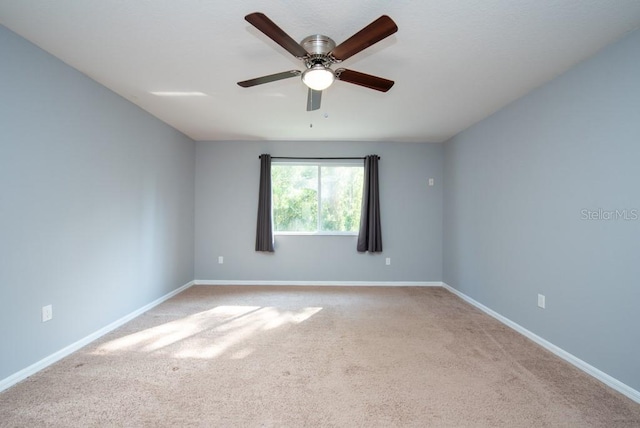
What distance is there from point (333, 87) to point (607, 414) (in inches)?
119

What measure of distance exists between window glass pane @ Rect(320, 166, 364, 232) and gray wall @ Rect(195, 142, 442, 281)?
0.22 m

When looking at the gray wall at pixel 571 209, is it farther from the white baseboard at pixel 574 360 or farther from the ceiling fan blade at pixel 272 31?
the ceiling fan blade at pixel 272 31

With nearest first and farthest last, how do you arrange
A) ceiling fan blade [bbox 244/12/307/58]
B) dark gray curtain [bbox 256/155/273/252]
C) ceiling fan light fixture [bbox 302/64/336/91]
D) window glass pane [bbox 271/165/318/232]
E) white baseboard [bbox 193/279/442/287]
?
ceiling fan blade [bbox 244/12/307/58]
ceiling fan light fixture [bbox 302/64/336/91]
dark gray curtain [bbox 256/155/273/252]
white baseboard [bbox 193/279/442/287]
window glass pane [bbox 271/165/318/232]

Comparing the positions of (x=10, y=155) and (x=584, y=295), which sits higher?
(x=10, y=155)

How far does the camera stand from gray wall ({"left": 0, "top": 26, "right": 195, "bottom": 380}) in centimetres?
201

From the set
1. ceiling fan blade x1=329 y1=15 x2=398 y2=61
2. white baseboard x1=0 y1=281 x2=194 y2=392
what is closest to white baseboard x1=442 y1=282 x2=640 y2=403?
ceiling fan blade x1=329 y1=15 x2=398 y2=61

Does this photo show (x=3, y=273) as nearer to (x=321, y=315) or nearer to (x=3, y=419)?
(x=3, y=419)

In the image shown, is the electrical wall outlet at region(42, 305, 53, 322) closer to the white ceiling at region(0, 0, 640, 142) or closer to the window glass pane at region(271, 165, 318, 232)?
the white ceiling at region(0, 0, 640, 142)

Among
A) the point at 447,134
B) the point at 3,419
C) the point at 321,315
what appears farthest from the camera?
the point at 447,134

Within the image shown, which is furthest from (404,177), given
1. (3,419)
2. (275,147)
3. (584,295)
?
(3,419)

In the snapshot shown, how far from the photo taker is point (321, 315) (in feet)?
11.3

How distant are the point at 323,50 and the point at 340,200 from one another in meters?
3.10

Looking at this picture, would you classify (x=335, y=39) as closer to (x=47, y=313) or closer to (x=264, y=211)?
(x=47, y=313)

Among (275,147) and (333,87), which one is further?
(275,147)
